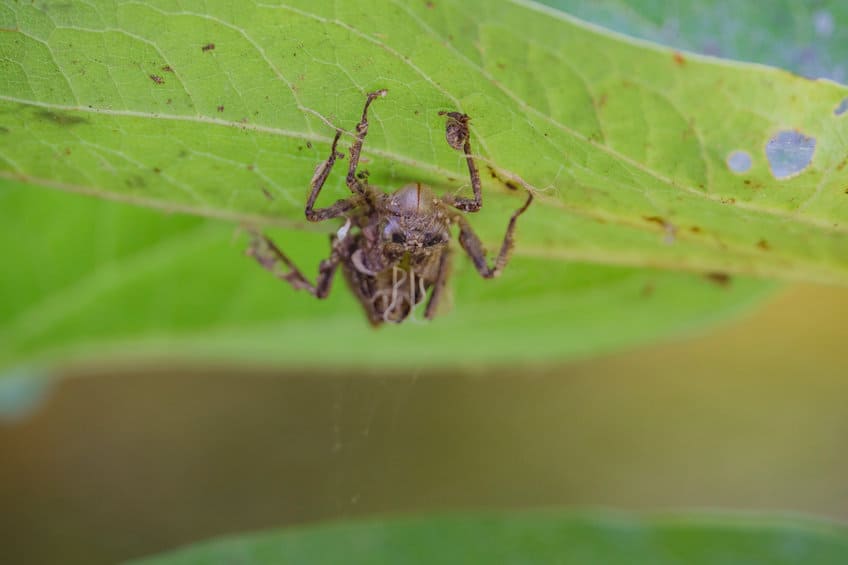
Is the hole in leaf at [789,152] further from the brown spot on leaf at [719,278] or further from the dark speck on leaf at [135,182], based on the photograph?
the dark speck on leaf at [135,182]

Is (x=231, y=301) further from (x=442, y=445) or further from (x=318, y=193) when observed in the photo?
(x=442, y=445)

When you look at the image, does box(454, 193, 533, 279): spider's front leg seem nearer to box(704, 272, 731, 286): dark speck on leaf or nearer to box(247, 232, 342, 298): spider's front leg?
box(247, 232, 342, 298): spider's front leg

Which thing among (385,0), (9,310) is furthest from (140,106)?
(9,310)

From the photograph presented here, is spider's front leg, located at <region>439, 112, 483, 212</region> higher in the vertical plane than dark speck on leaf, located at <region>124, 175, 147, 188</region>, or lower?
higher

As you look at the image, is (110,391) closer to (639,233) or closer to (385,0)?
(639,233)

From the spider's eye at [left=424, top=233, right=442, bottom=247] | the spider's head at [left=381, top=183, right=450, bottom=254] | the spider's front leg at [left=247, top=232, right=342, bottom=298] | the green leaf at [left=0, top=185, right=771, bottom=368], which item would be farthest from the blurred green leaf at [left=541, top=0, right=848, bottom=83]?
the spider's front leg at [left=247, top=232, right=342, bottom=298]

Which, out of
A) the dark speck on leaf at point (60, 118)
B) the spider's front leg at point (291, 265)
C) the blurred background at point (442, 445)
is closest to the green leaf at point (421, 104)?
the dark speck on leaf at point (60, 118)
